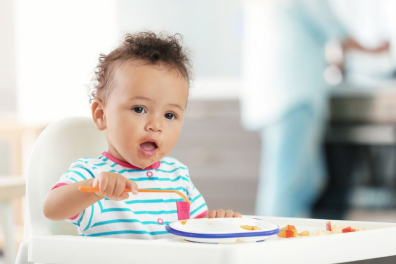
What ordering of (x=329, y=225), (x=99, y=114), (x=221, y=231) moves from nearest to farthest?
(x=221, y=231)
(x=329, y=225)
(x=99, y=114)

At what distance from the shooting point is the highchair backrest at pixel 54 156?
2.85 ft

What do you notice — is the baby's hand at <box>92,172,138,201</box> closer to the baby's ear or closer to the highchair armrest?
the highchair armrest

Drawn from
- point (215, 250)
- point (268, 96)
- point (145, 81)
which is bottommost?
point (215, 250)

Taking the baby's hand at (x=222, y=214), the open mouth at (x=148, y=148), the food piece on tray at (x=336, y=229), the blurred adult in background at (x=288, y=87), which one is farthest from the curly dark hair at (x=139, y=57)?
the blurred adult in background at (x=288, y=87)

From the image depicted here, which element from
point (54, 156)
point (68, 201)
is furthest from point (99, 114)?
point (68, 201)

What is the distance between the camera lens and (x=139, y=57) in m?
0.86

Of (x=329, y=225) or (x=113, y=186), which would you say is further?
(x=329, y=225)

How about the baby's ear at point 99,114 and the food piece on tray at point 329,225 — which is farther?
the baby's ear at point 99,114

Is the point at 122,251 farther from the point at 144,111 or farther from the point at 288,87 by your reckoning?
the point at 288,87

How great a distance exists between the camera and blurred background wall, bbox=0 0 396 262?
114 inches

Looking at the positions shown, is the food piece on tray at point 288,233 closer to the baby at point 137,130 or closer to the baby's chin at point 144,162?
the baby at point 137,130

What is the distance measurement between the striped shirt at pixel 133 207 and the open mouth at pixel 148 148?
61 mm

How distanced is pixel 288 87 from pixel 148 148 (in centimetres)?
208

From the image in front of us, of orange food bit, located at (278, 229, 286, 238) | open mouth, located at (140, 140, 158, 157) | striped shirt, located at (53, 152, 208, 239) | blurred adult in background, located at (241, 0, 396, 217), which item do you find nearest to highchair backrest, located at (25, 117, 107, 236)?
striped shirt, located at (53, 152, 208, 239)
